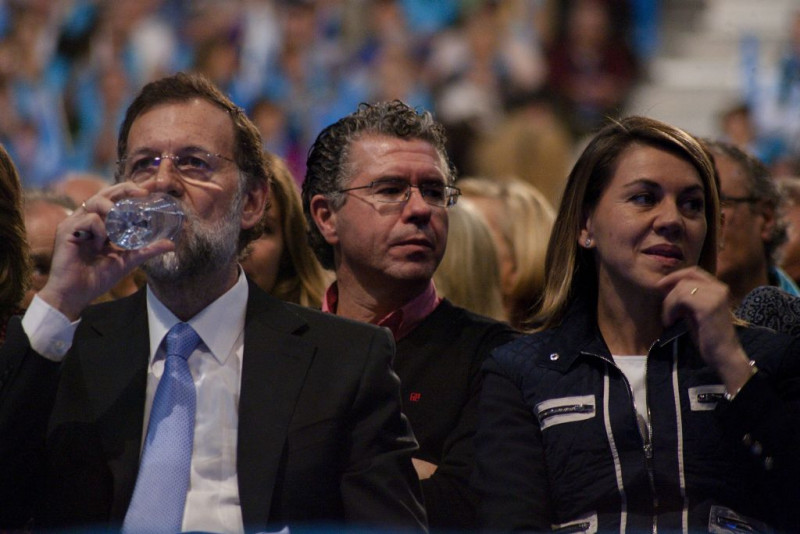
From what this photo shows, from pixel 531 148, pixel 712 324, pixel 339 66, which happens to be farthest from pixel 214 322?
pixel 339 66

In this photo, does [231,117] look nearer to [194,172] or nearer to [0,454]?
[194,172]

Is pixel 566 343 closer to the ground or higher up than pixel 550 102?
closer to the ground

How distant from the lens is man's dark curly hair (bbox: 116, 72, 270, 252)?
113 inches

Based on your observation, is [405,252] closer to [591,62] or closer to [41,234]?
[41,234]

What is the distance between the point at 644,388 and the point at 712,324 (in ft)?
0.79

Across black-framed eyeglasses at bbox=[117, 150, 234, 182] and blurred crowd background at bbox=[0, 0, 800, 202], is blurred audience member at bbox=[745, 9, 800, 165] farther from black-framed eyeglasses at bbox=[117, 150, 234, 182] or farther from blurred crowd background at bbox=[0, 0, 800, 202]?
black-framed eyeglasses at bbox=[117, 150, 234, 182]

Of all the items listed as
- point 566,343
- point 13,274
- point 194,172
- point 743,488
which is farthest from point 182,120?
point 743,488

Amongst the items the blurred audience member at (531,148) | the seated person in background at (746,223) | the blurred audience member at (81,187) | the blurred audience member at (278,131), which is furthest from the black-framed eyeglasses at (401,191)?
the blurred audience member at (278,131)

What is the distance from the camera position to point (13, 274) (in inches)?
118

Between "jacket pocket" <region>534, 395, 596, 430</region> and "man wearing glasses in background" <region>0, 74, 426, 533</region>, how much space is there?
31cm

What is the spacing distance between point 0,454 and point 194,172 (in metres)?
0.78

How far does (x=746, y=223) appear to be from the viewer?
3.84 m

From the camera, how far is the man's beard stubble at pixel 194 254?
2.72 m

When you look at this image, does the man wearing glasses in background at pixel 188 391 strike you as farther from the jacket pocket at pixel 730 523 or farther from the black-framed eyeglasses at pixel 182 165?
the jacket pocket at pixel 730 523
